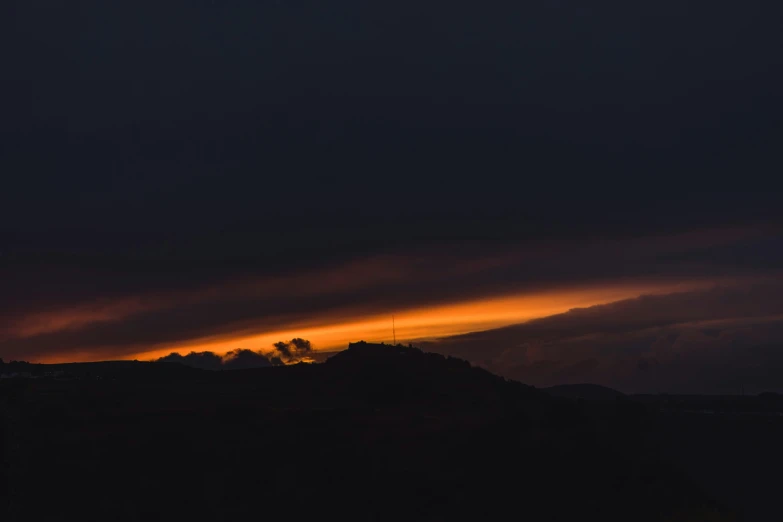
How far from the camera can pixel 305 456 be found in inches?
1950

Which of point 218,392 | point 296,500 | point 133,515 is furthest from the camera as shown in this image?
point 218,392

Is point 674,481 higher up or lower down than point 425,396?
lower down

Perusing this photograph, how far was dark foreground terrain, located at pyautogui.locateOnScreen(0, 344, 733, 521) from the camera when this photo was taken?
142 ft

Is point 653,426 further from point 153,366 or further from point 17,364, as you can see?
point 17,364

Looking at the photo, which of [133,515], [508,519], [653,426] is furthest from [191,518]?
[653,426]

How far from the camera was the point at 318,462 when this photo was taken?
48.6 meters

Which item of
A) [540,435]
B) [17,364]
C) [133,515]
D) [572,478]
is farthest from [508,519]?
[17,364]

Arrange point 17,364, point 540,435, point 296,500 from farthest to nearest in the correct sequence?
point 17,364 → point 540,435 → point 296,500

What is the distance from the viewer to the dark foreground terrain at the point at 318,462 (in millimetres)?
43188

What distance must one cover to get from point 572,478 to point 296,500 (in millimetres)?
16858

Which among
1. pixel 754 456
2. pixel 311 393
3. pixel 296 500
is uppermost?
pixel 311 393

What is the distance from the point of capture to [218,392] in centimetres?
7069

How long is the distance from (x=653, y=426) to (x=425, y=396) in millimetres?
22745

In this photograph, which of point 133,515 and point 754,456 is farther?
point 754,456
